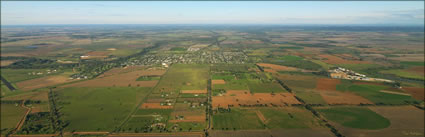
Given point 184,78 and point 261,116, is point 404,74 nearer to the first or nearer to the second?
point 261,116

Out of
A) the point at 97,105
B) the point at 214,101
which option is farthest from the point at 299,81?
the point at 97,105

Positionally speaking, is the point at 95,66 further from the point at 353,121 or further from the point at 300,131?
the point at 353,121

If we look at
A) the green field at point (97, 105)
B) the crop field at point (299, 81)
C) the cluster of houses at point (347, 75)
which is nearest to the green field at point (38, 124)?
the green field at point (97, 105)

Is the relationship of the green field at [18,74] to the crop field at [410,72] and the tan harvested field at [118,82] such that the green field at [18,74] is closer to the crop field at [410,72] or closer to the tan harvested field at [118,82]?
the tan harvested field at [118,82]

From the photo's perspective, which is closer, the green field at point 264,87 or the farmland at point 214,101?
the farmland at point 214,101

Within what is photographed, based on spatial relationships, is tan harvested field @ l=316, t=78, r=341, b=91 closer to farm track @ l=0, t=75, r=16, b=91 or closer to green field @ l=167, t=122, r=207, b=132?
green field @ l=167, t=122, r=207, b=132

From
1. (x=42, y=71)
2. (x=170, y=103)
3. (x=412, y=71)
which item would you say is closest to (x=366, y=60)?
(x=412, y=71)
